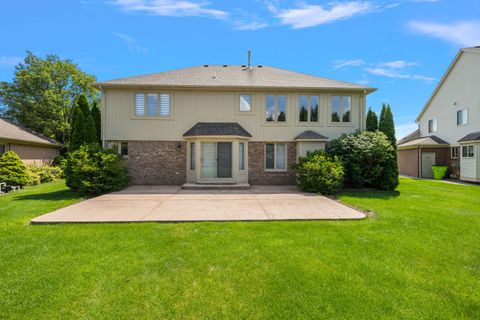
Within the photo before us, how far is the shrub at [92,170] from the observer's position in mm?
10336

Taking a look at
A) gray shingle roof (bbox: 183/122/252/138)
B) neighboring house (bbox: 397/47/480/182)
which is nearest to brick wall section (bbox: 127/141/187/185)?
gray shingle roof (bbox: 183/122/252/138)

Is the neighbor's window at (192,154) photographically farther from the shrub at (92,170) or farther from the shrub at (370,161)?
the shrub at (370,161)

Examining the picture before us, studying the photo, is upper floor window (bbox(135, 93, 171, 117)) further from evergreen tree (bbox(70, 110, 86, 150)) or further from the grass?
the grass

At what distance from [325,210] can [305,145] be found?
6.01 m

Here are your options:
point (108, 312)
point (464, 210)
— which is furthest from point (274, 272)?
point (464, 210)

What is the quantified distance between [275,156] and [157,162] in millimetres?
6825

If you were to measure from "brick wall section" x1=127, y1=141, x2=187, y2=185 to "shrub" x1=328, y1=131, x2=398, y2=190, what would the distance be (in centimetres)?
867

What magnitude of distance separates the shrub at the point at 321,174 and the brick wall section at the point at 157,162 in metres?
6.69

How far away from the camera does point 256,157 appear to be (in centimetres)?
1351

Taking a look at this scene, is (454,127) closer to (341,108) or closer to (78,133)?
(341,108)

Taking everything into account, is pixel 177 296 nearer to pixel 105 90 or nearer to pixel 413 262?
pixel 413 262

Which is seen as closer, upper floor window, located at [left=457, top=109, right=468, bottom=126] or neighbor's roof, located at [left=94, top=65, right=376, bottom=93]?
neighbor's roof, located at [left=94, top=65, right=376, bottom=93]

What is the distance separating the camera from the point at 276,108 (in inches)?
533

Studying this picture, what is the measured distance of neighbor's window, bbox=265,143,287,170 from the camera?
13.6m
